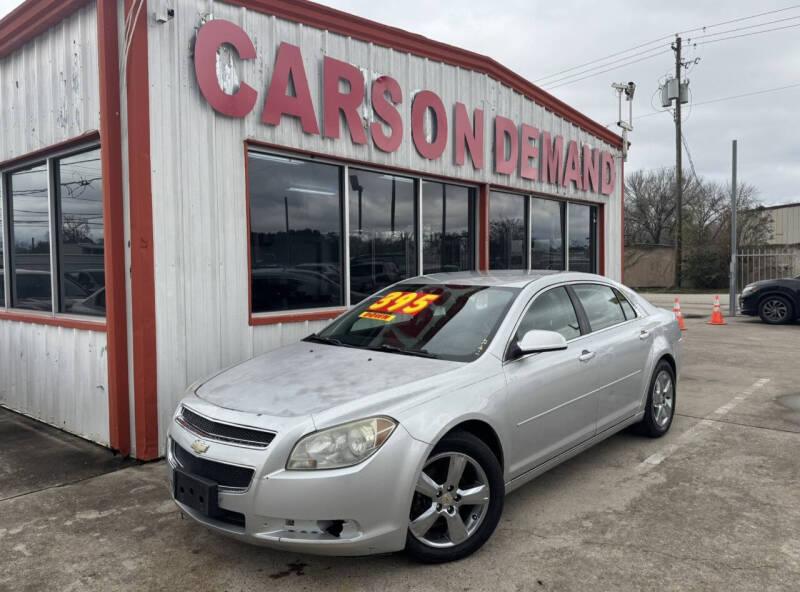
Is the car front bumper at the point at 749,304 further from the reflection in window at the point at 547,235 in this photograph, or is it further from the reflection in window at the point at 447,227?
the reflection in window at the point at 447,227

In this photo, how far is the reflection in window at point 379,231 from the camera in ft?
23.0

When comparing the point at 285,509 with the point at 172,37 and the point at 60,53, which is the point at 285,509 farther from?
the point at 60,53

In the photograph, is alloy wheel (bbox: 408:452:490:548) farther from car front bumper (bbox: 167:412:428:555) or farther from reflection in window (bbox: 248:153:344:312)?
reflection in window (bbox: 248:153:344:312)

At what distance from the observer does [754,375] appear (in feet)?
27.0

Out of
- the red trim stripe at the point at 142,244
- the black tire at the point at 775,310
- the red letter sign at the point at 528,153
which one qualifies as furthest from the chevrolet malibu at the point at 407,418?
the black tire at the point at 775,310

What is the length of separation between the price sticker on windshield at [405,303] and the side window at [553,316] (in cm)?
70

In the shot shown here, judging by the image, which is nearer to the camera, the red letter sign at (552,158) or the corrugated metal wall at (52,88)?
the corrugated metal wall at (52,88)

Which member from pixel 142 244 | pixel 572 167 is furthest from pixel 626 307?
pixel 572 167

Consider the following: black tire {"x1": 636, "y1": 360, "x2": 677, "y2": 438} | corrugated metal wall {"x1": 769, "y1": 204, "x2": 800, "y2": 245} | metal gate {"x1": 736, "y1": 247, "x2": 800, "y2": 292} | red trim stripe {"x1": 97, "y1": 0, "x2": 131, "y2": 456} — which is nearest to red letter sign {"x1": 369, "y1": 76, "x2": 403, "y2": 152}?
red trim stripe {"x1": 97, "y1": 0, "x2": 131, "y2": 456}

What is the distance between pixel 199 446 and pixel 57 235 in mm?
4135

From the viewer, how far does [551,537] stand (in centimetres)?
350

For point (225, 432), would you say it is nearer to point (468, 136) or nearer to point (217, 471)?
point (217, 471)

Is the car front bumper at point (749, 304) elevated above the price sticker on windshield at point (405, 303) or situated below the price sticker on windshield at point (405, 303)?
below

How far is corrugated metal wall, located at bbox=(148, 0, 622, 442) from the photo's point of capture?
16.7 ft
